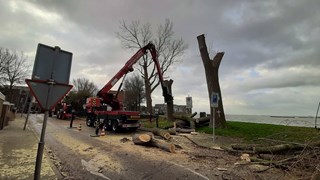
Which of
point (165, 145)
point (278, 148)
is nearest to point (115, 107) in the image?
point (165, 145)

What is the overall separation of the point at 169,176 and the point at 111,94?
14.2m

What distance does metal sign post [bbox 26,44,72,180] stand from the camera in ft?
14.1

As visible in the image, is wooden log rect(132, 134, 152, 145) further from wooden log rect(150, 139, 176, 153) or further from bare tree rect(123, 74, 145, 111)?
bare tree rect(123, 74, 145, 111)

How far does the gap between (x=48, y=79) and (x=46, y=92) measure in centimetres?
25

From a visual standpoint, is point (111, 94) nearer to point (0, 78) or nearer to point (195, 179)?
point (195, 179)

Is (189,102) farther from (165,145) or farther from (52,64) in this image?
(52,64)

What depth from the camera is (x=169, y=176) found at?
6.41 metres

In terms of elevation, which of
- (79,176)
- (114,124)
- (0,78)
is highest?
(0,78)

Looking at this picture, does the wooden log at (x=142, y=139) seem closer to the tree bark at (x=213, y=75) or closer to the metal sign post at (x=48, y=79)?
the metal sign post at (x=48, y=79)

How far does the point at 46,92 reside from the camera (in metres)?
4.37

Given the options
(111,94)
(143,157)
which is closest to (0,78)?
(111,94)

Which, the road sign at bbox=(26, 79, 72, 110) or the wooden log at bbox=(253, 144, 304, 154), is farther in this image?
the wooden log at bbox=(253, 144, 304, 154)

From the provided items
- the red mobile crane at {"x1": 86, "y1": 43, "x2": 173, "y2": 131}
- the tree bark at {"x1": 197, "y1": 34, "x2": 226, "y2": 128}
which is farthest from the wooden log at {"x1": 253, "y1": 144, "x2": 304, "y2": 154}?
the red mobile crane at {"x1": 86, "y1": 43, "x2": 173, "y2": 131}

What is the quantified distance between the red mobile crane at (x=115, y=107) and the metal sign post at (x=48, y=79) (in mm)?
11899
